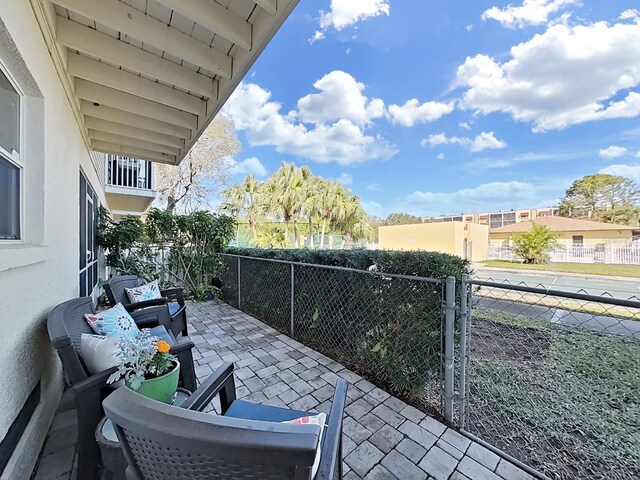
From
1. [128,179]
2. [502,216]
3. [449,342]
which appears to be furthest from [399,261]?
[502,216]

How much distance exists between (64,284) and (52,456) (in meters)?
1.36

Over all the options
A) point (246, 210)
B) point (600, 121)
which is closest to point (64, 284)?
point (246, 210)

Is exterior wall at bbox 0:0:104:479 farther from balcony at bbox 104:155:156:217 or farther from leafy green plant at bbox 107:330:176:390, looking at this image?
balcony at bbox 104:155:156:217

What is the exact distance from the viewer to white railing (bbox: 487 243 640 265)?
16.1 metres

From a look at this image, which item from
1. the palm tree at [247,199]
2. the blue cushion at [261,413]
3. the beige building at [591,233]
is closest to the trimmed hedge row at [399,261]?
the blue cushion at [261,413]

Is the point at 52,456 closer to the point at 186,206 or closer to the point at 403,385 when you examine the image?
the point at 403,385

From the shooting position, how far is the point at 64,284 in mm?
2445

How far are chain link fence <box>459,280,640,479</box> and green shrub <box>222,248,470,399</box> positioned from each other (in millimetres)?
285

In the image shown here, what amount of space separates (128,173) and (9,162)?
718 centimetres

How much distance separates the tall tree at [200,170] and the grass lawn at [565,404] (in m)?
16.0

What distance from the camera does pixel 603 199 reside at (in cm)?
2908

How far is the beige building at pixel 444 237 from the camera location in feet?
69.7

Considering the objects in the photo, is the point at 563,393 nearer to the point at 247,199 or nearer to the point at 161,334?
the point at 161,334

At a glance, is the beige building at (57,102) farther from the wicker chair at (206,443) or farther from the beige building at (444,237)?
the beige building at (444,237)
